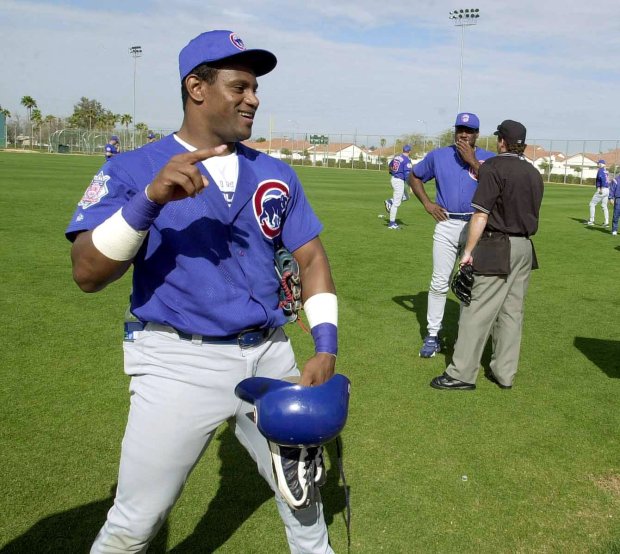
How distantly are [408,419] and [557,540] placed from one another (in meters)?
1.63

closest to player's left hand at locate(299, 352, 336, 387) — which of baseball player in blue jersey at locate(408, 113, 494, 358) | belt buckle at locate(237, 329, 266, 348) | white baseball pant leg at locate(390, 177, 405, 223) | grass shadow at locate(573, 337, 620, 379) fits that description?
belt buckle at locate(237, 329, 266, 348)

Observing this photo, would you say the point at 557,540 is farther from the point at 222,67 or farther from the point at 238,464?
the point at 222,67

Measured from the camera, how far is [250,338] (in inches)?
102

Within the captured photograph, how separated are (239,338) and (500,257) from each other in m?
3.63

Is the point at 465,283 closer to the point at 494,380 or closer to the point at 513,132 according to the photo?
the point at 494,380

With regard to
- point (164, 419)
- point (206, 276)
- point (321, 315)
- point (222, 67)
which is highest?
point (222, 67)

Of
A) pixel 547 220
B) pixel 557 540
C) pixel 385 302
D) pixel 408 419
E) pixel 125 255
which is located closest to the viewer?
pixel 125 255

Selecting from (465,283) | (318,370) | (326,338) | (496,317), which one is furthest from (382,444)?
(318,370)

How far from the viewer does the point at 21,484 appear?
3.82 metres

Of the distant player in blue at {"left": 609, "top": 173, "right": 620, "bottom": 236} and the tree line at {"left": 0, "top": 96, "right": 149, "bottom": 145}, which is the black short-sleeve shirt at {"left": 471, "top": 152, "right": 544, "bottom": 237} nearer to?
the distant player in blue at {"left": 609, "top": 173, "right": 620, "bottom": 236}

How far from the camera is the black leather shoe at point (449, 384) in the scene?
18.7ft

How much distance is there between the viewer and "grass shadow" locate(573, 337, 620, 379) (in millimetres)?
6410

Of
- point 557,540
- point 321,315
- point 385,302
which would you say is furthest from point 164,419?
point 385,302

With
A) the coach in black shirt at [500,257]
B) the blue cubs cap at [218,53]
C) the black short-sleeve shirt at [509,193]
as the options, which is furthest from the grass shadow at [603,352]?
the blue cubs cap at [218,53]
